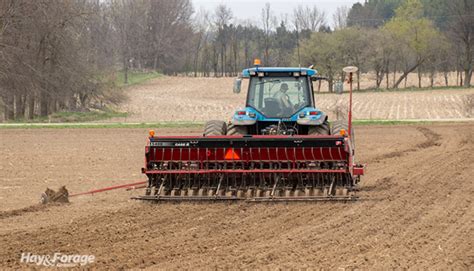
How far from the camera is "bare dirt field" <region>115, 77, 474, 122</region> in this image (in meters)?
41.0

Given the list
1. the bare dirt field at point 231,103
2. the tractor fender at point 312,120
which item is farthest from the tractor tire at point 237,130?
the bare dirt field at point 231,103

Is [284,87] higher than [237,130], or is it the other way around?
[284,87]

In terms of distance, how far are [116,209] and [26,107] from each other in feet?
114

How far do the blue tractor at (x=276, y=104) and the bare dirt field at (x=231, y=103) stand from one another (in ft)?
70.9

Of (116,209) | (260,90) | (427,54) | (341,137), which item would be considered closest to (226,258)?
(116,209)

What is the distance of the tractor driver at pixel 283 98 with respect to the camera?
12039mm

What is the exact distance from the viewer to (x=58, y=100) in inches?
Answer: 1598

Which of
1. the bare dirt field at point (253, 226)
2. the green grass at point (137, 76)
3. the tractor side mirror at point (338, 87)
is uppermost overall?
the green grass at point (137, 76)

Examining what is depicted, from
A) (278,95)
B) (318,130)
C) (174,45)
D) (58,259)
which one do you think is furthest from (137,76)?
(58,259)

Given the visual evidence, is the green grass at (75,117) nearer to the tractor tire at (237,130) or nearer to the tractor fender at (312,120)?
the tractor tire at (237,130)

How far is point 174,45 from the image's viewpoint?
90.6 metres

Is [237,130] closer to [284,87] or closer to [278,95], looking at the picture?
[278,95]

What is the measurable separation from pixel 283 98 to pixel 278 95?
0.34 feet

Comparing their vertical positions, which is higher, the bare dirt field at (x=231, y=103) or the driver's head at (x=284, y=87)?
the driver's head at (x=284, y=87)
